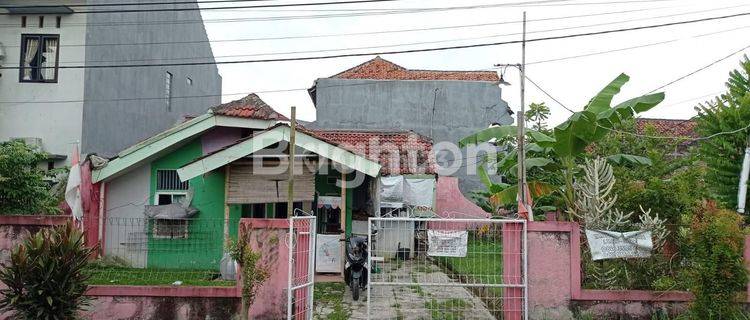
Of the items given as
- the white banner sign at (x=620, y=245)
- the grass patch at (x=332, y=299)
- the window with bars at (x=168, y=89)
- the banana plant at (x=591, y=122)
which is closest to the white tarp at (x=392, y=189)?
the grass patch at (x=332, y=299)

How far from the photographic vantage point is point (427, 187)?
17.6 meters

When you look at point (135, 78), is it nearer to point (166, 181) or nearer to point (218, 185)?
point (166, 181)

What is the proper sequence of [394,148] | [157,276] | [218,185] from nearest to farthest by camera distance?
[157,276] < [218,185] < [394,148]

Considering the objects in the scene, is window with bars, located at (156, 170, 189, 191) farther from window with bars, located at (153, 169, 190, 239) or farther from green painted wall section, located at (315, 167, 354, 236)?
green painted wall section, located at (315, 167, 354, 236)

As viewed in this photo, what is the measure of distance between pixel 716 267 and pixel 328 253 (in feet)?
22.3

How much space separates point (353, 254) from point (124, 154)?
621 cm

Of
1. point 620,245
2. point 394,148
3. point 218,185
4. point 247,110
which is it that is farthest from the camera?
point 394,148

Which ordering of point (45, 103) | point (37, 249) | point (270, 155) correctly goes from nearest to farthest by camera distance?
point (37, 249)
point (270, 155)
point (45, 103)

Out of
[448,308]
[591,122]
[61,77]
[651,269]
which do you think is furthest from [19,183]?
[651,269]

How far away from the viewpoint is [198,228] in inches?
470

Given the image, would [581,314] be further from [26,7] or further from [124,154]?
[26,7]

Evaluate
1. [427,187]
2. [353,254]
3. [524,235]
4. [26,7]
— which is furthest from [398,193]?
[26,7]

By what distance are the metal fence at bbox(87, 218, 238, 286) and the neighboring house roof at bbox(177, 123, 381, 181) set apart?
3.49 ft

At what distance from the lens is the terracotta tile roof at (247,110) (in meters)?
13.5
